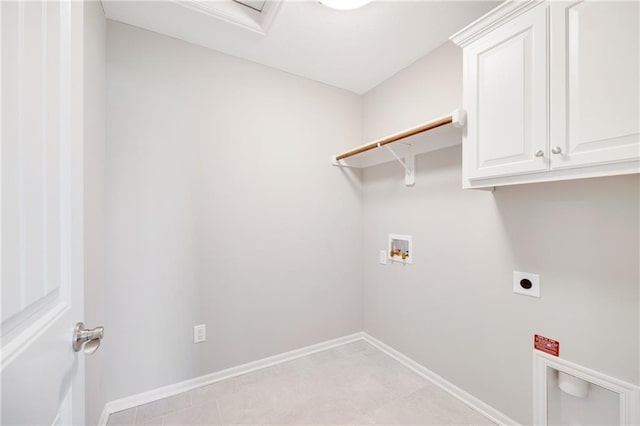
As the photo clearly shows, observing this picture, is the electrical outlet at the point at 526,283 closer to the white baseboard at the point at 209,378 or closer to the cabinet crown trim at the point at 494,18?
the cabinet crown trim at the point at 494,18

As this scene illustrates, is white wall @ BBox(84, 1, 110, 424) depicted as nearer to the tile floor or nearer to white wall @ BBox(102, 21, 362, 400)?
white wall @ BBox(102, 21, 362, 400)

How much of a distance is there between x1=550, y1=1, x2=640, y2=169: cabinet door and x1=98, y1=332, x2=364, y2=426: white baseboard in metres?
2.17

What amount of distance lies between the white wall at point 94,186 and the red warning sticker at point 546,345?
7.39 ft

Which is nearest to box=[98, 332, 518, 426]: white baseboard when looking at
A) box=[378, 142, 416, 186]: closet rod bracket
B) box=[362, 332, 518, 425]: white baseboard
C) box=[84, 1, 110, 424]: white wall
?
box=[362, 332, 518, 425]: white baseboard

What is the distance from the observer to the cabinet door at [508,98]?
3.83 feet

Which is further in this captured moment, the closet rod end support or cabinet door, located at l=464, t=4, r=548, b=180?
the closet rod end support

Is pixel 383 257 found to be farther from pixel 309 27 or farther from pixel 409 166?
pixel 309 27

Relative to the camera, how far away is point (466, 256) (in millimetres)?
1802

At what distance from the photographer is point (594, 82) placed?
3.34 ft

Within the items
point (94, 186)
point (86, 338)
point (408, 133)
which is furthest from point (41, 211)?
point (408, 133)

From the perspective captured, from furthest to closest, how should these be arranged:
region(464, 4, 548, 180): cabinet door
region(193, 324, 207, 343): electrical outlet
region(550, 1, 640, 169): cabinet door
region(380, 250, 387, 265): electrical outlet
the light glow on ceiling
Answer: region(380, 250, 387, 265): electrical outlet
region(193, 324, 207, 343): electrical outlet
the light glow on ceiling
region(464, 4, 548, 180): cabinet door
region(550, 1, 640, 169): cabinet door

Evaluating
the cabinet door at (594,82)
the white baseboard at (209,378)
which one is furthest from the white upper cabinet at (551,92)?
the white baseboard at (209,378)

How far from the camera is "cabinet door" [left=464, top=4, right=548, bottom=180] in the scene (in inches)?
45.9

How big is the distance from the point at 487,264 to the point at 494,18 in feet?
4.38
